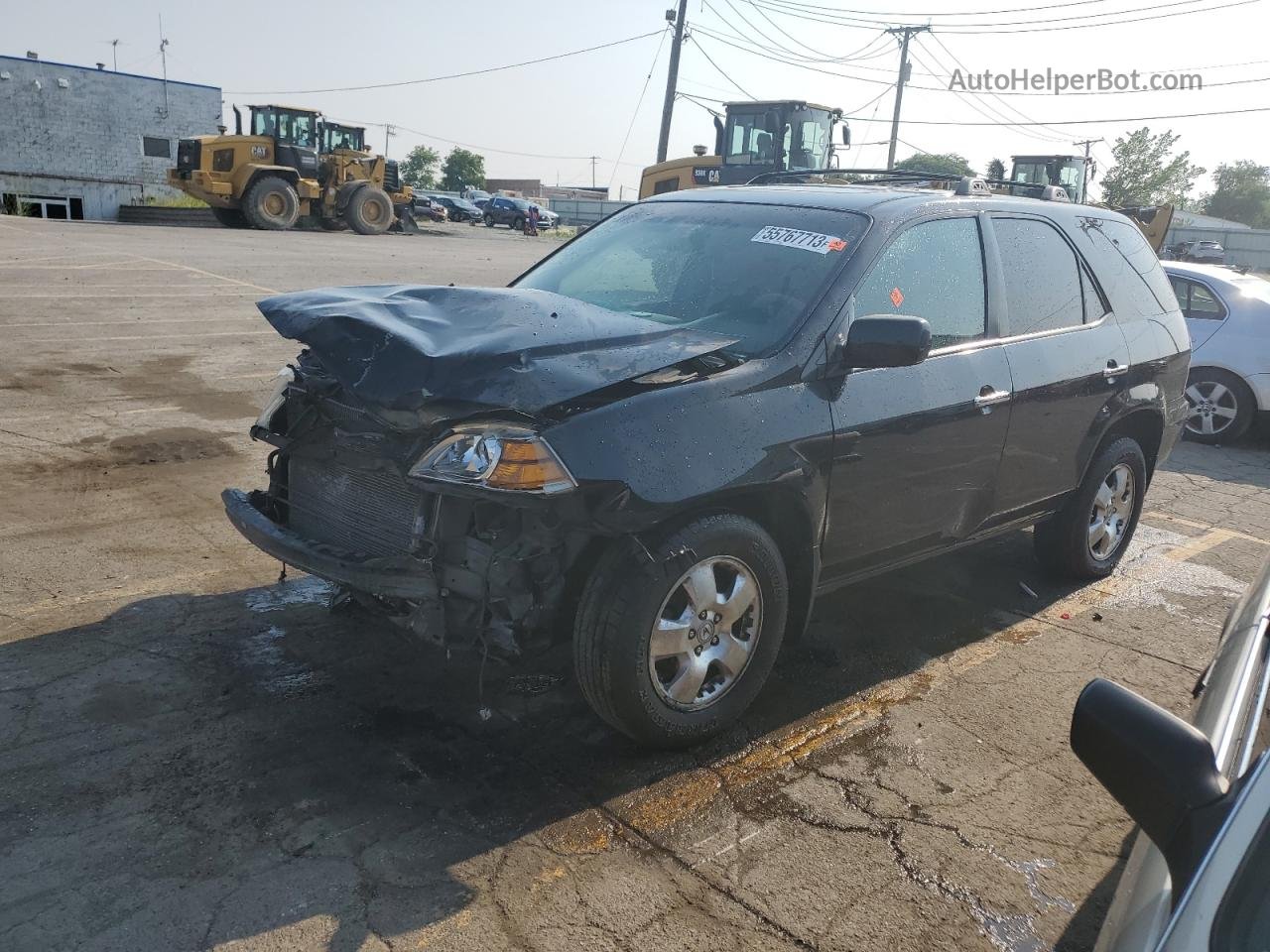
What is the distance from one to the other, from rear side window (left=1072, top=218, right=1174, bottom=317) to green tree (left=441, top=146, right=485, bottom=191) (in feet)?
292

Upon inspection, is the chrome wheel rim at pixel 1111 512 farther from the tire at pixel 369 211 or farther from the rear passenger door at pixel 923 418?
the tire at pixel 369 211

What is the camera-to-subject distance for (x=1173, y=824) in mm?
1590

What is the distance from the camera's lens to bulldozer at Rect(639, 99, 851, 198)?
72.1 feet

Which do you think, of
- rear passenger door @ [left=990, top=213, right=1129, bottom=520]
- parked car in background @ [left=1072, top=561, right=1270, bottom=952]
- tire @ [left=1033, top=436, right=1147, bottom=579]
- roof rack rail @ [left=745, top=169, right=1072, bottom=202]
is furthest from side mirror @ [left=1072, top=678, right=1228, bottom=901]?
tire @ [left=1033, top=436, right=1147, bottom=579]

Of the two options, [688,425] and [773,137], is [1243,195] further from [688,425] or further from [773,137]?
[688,425]

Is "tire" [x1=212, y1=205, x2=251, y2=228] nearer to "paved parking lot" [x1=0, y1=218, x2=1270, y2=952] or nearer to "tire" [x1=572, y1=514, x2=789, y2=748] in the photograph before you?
"paved parking lot" [x1=0, y1=218, x2=1270, y2=952]

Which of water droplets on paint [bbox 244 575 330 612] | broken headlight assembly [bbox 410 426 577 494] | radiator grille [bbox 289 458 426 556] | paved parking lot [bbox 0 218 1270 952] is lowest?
paved parking lot [bbox 0 218 1270 952]

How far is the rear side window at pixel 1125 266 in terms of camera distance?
5273mm

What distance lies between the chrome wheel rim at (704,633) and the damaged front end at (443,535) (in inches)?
15.4

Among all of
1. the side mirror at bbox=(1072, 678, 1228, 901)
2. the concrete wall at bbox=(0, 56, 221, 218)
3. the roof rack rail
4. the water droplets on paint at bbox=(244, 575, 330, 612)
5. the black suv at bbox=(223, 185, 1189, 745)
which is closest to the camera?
the side mirror at bbox=(1072, 678, 1228, 901)

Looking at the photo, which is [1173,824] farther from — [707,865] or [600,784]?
[600,784]

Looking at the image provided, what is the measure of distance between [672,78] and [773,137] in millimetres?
15412

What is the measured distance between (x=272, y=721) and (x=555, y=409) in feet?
5.00

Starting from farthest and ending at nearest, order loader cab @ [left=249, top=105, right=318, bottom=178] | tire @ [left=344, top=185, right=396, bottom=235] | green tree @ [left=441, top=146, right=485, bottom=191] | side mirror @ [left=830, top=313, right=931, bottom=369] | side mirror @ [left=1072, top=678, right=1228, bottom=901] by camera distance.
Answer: green tree @ [left=441, top=146, right=485, bottom=191], tire @ [left=344, top=185, right=396, bottom=235], loader cab @ [left=249, top=105, right=318, bottom=178], side mirror @ [left=830, top=313, right=931, bottom=369], side mirror @ [left=1072, top=678, right=1228, bottom=901]
